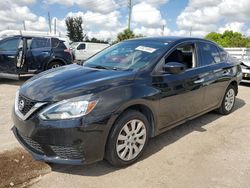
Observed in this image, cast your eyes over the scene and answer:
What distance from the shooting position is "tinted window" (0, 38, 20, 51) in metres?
8.13

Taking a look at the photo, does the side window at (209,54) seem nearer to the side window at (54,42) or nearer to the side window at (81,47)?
the side window at (54,42)

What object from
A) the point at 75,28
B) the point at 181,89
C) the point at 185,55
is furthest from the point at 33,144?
the point at 75,28

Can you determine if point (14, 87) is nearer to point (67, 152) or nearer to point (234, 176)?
point (67, 152)

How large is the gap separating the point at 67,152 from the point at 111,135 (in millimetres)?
511

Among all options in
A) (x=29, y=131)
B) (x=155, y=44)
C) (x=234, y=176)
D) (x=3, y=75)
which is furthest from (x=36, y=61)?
(x=234, y=176)

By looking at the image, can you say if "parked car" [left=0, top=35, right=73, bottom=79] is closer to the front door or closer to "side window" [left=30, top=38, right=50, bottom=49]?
"side window" [left=30, top=38, right=50, bottom=49]

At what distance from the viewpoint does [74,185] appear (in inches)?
106

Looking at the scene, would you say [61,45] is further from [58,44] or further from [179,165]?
[179,165]

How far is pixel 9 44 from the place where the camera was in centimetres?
820

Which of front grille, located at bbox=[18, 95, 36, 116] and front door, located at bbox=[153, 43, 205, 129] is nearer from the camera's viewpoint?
front grille, located at bbox=[18, 95, 36, 116]

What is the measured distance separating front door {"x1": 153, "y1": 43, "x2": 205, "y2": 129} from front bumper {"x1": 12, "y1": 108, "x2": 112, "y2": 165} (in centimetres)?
106

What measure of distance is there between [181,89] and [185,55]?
0.77 meters

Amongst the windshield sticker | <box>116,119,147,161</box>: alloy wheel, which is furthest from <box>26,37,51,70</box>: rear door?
<box>116,119,147,161</box>: alloy wheel

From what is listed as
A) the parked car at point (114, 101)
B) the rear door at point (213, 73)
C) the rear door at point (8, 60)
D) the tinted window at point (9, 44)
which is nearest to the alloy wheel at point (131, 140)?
the parked car at point (114, 101)
